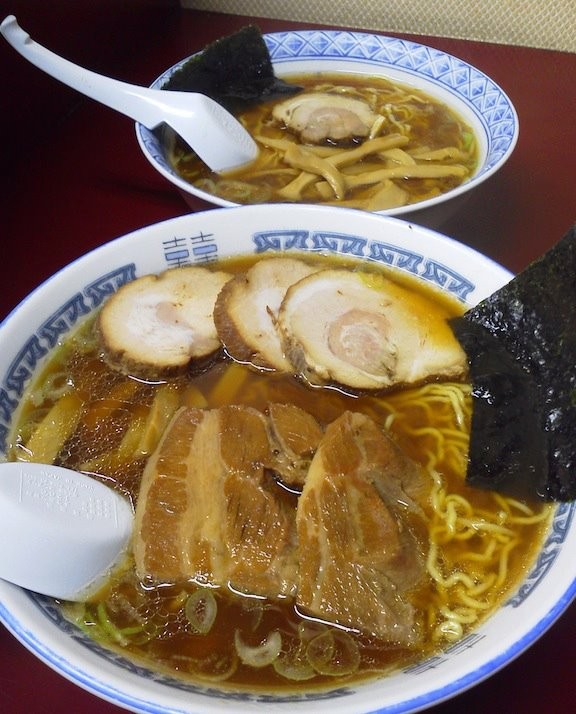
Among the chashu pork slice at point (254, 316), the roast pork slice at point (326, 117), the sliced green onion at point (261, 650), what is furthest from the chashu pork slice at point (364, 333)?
the roast pork slice at point (326, 117)

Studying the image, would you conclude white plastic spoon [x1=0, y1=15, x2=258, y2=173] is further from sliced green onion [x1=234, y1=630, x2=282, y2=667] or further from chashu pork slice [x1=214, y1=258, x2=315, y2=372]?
sliced green onion [x1=234, y1=630, x2=282, y2=667]

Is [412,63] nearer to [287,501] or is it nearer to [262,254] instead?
[262,254]

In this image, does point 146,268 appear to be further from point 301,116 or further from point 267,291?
point 301,116

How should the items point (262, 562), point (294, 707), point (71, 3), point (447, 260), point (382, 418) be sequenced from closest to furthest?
point (294, 707) < point (262, 562) < point (382, 418) < point (447, 260) < point (71, 3)

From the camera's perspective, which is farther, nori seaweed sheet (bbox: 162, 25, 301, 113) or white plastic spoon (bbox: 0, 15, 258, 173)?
nori seaweed sheet (bbox: 162, 25, 301, 113)

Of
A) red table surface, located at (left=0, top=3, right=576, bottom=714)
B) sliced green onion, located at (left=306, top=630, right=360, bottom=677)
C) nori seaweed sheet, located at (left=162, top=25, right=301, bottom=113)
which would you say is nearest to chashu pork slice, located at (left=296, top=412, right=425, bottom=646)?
sliced green onion, located at (left=306, top=630, right=360, bottom=677)

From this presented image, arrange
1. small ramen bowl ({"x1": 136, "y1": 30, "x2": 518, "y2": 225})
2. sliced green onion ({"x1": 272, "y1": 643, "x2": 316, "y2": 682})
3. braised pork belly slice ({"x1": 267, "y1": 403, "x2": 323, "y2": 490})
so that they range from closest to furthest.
Result: 1. sliced green onion ({"x1": 272, "y1": 643, "x2": 316, "y2": 682})
2. braised pork belly slice ({"x1": 267, "y1": 403, "x2": 323, "y2": 490})
3. small ramen bowl ({"x1": 136, "y1": 30, "x2": 518, "y2": 225})

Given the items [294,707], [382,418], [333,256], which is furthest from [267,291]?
[294,707]
